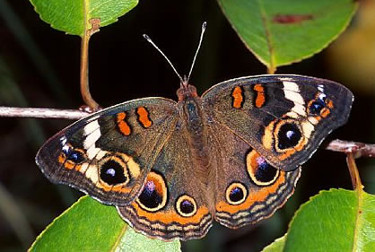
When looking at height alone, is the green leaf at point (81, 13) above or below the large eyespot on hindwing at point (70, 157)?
above

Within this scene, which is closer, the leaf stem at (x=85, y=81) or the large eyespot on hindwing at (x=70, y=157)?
the large eyespot on hindwing at (x=70, y=157)

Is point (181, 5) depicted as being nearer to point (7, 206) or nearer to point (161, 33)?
point (161, 33)

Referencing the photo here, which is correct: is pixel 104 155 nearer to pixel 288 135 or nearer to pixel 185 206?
pixel 185 206

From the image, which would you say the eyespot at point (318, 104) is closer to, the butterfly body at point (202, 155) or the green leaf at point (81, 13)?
the butterfly body at point (202, 155)

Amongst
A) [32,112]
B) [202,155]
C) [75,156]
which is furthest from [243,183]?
[32,112]

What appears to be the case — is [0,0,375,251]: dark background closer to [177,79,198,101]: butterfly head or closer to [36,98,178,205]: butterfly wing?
[177,79,198,101]: butterfly head

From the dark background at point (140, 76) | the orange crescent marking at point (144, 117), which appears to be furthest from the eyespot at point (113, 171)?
the dark background at point (140, 76)

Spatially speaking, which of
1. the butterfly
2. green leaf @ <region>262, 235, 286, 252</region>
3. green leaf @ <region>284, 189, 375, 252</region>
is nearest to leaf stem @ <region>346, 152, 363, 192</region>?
green leaf @ <region>284, 189, 375, 252</region>

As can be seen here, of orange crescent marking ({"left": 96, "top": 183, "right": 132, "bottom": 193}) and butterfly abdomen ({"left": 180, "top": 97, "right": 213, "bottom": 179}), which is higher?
orange crescent marking ({"left": 96, "top": 183, "right": 132, "bottom": 193})
